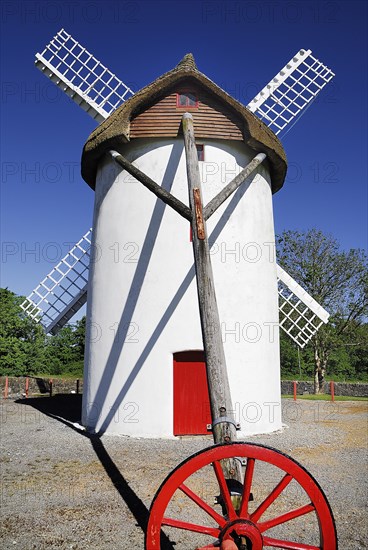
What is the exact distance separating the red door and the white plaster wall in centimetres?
19

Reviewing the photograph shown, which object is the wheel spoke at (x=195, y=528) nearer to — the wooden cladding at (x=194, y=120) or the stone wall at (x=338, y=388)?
the wooden cladding at (x=194, y=120)

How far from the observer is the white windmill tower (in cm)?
827

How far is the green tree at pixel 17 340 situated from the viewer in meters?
24.6

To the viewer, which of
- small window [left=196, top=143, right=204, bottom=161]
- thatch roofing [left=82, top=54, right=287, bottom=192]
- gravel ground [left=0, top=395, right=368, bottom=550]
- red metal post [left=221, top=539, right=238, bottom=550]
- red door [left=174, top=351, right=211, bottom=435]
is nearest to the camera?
red metal post [left=221, top=539, right=238, bottom=550]

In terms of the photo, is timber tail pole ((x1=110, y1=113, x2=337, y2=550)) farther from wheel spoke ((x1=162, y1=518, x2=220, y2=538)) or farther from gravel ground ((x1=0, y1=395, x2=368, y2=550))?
gravel ground ((x1=0, y1=395, x2=368, y2=550))

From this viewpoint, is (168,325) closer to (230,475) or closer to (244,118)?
(244,118)

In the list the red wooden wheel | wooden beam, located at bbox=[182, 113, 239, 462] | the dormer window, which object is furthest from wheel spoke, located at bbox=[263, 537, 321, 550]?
the dormer window

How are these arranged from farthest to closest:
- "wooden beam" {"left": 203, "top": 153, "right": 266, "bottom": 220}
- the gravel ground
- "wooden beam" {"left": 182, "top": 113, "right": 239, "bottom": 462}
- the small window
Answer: the small window → "wooden beam" {"left": 203, "top": 153, "right": 266, "bottom": 220} → the gravel ground → "wooden beam" {"left": 182, "top": 113, "right": 239, "bottom": 462}

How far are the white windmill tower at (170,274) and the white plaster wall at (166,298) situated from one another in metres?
0.02

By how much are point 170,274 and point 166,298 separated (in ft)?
1.64

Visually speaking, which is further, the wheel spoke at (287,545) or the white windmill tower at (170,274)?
the white windmill tower at (170,274)

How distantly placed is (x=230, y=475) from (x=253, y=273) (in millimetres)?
6044

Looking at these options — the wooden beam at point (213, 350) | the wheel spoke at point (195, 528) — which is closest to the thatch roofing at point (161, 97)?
the wooden beam at point (213, 350)

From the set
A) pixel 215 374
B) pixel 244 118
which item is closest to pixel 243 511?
pixel 215 374
